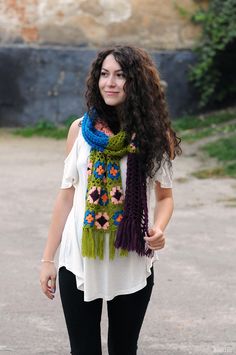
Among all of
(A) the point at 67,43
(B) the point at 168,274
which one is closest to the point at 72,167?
(B) the point at 168,274

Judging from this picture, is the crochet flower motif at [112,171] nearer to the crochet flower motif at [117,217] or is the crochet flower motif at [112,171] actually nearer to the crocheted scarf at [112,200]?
the crocheted scarf at [112,200]

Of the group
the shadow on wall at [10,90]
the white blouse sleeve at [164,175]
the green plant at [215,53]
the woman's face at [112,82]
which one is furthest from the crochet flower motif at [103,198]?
the shadow on wall at [10,90]

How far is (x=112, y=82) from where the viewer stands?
9.98 ft

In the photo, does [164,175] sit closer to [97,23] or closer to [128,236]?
[128,236]

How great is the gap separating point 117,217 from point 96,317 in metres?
0.38

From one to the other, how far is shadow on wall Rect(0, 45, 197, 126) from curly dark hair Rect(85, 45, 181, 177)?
317 inches

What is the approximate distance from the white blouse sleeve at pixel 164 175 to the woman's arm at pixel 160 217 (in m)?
0.02

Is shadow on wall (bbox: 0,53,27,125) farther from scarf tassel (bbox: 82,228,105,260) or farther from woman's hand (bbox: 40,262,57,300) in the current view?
scarf tassel (bbox: 82,228,105,260)

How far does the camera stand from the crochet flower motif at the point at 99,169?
2.98 metres

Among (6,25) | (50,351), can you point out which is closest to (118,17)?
(6,25)

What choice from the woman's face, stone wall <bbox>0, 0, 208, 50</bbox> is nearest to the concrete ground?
the woman's face

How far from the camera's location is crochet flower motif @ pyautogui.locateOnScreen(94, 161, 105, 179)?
2.98 m

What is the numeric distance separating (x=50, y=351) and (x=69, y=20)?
7.42m

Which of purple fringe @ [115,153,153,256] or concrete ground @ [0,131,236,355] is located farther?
concrete ground @ [0,131,236,355]
